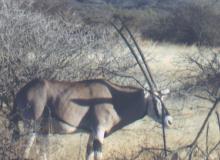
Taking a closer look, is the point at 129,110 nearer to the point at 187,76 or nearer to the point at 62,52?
the point at 62,52

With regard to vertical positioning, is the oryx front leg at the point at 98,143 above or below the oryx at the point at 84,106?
below

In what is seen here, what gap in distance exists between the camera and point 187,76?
63.9 feet

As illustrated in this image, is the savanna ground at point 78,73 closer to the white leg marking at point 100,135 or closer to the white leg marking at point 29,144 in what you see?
the white leg marking at point 29,144

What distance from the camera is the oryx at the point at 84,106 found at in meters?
9.61

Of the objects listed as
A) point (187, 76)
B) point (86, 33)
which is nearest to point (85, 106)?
point (86, 33)

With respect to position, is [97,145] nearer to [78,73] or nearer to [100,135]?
[100,135]

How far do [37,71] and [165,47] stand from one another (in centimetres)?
2189

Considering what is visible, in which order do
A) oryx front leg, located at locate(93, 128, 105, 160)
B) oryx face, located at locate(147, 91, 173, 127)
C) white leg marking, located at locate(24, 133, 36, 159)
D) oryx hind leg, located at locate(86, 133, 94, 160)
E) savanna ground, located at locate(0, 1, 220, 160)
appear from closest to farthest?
white leg marking, located at locate(24, 133, 36, 159) → oryx front leg, located at locate(93, 128, 105, 160) → oryx hind leg, located at locate(86, 133, 94, 160) → oryx face, located at locate(147, 91, 173, 127) → savanna ground, located at locate(0, 1, 220, 160)

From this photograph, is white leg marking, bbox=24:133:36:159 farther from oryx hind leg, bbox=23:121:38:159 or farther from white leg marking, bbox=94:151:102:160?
white leg marking, bbox=94:151:102:160

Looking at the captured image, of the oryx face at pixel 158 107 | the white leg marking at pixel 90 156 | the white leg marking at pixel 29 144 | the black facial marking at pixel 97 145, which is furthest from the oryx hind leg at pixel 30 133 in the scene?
the oryx face at pixel 158 107

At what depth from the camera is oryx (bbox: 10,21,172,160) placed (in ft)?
31.5

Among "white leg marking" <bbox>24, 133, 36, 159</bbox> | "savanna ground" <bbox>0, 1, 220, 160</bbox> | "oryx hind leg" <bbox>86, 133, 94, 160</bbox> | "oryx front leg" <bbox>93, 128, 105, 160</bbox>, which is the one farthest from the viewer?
"savanna ground" <bbox>0, 1, 220, 160</bbox>

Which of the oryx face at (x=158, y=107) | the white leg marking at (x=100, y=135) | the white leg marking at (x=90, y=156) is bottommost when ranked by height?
the white leg marking at (x=90, y=156)

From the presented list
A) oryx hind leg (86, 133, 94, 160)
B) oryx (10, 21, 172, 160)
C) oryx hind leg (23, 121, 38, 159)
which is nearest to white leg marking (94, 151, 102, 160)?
oryx (10, 21, 172, 160)
